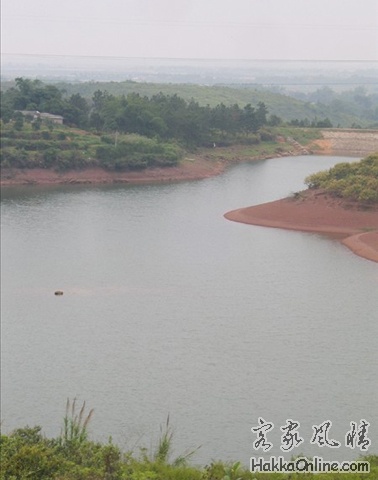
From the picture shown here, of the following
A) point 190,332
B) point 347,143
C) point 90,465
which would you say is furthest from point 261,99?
point 90,465

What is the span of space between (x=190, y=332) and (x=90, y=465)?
4674 millimetres

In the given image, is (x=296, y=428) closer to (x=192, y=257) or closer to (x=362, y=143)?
(x=192, y=257)

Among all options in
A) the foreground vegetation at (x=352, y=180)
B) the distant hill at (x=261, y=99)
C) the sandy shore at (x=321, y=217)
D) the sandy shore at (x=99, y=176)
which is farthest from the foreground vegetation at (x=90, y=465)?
the distant hill at (x=261, y=99)

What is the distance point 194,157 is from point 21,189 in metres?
7.03

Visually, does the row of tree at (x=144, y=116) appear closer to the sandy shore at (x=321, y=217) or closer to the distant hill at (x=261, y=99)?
the distant hill at (x=261, y=99)

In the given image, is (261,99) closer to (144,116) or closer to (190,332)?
(144,116)

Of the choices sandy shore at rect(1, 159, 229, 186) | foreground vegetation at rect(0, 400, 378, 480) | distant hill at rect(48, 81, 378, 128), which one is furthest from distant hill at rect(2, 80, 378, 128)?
foreground vegetation at rect(0, 400, 378, 480)

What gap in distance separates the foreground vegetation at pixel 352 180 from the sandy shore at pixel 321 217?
19cm

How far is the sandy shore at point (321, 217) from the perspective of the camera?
17.8 meters

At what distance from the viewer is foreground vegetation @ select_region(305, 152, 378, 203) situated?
1939cm

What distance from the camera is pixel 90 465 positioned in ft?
22.9

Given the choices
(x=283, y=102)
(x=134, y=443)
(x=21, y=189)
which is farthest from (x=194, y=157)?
(x=134, y=443)

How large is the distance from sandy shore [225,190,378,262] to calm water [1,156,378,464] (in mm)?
514

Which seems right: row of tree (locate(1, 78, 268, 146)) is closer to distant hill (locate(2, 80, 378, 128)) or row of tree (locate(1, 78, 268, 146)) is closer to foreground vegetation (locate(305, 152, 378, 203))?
distant hill (locate(2, 80, 378, 128))
